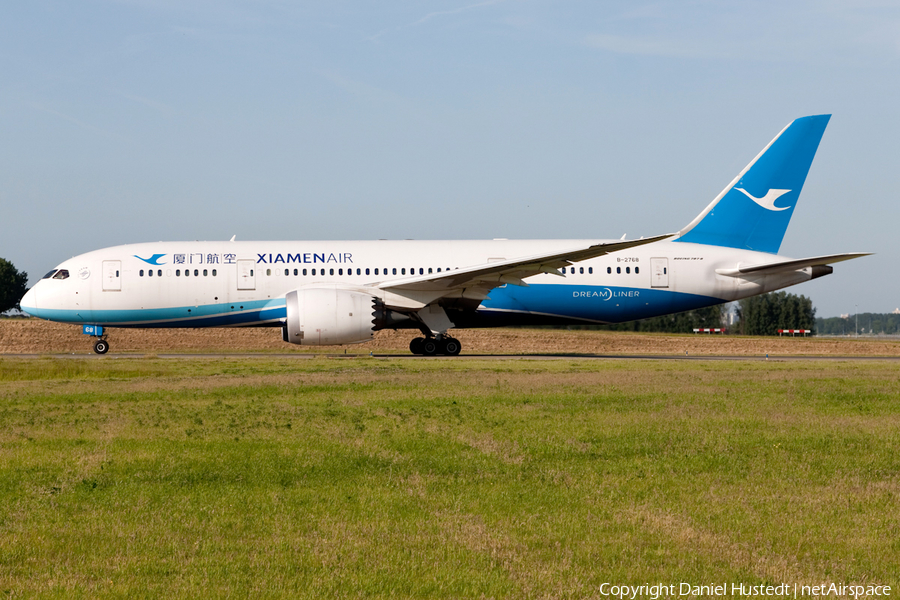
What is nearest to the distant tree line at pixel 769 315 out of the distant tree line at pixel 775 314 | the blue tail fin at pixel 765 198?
the distant tree line at pixel 775 314

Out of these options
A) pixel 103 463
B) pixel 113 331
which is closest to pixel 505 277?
pixel 103 463

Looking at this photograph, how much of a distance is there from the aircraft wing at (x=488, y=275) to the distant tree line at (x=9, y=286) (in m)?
50.2

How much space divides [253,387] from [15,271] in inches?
2516

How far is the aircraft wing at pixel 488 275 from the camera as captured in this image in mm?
22703

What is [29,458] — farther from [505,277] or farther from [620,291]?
[620,291]

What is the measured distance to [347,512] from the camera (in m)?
6.32

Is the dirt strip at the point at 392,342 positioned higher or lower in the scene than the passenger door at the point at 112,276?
lower

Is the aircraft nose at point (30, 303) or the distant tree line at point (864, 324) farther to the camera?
the distant tree line at point (864, 324)

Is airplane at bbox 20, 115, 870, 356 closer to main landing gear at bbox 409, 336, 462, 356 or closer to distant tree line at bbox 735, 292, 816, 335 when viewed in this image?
main landing gear at bbox 409, 336, 462, 356

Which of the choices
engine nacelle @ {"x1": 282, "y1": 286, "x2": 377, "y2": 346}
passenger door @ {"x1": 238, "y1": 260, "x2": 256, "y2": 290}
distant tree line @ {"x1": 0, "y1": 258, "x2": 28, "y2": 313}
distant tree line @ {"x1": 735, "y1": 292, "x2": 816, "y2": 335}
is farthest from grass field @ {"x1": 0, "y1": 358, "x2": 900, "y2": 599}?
distant tree line @ {"x1": 735, "y1": 292, "x2": 816, "y2": 335}

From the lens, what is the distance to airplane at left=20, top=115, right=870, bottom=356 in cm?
2569

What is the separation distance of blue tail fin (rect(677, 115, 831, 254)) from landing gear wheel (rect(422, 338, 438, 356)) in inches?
355

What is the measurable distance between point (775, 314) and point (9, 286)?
7662 centimetres

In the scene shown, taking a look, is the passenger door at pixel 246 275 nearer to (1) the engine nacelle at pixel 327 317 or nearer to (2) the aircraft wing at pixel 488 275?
(1) the engine nacelle at pixel 327 317
